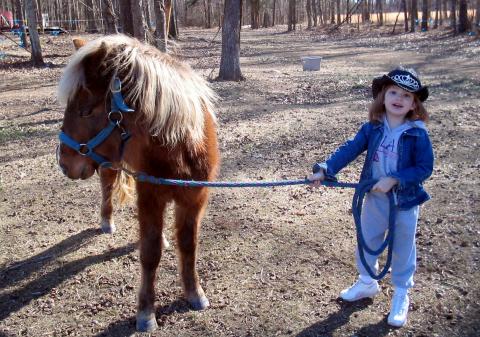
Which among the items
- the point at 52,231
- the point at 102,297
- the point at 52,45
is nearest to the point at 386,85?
the point at 102,297

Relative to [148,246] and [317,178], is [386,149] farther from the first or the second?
[148,246]

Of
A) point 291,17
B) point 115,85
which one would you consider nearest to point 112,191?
point 115,85

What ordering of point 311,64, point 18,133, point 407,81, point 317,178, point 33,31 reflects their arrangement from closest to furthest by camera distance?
point 407,81 → point 317,178 → point 18,133 → point 311,64 → point 33,31

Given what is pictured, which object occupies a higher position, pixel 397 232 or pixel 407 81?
pixel 407 81

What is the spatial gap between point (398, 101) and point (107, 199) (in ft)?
8.48

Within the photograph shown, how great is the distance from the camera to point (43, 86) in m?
11.2

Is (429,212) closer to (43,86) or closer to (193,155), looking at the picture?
(193,155)

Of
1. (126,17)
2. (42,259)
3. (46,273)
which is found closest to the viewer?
(46,273)

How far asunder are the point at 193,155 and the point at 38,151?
4.36 meters

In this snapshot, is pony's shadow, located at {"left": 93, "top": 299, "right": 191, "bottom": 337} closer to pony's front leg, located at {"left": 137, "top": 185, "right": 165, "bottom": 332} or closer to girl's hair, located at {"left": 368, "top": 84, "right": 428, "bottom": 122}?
pony's front leg, located at {"left": 137, "top": 185, "right": 165, "bottom": 332}

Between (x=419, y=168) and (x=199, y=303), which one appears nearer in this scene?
(x=419, y=168)

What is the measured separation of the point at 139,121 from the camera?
92.3 inches

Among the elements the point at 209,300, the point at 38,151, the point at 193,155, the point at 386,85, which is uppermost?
the point at 386,85

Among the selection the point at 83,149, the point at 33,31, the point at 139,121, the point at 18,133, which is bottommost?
the point at 18,133
